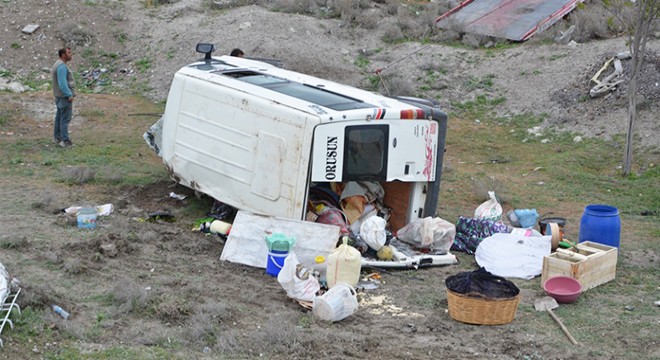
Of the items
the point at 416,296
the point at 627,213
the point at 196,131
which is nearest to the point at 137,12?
the point at 196,131

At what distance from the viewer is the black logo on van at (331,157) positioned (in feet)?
30.9

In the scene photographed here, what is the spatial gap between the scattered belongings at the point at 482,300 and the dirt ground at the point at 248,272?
11cm

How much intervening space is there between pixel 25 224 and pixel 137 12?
13.6 metres

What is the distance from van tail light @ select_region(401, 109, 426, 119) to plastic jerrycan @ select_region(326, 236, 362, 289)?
199 cm

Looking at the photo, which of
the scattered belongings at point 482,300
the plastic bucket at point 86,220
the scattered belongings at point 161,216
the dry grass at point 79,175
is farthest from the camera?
the dry grass at point 79,175

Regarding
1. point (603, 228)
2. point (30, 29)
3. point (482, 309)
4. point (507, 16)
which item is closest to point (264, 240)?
point (482, 309)

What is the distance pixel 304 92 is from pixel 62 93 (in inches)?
218

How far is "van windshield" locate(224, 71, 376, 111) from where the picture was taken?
9930mm

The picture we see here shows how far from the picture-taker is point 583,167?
14.8 meters

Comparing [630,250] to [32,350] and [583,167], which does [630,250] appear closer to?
[583,167]

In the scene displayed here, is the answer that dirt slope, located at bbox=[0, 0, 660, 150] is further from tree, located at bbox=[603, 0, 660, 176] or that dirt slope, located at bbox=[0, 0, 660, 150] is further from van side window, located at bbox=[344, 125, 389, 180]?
van side window, located at bbox=[344, 125, 389, 180]

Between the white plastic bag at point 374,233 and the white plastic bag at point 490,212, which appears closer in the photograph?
the white plastic bag at point 374,233

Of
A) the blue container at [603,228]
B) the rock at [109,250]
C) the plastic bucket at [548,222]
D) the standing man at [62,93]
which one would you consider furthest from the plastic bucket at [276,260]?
the standing man at [62,93]

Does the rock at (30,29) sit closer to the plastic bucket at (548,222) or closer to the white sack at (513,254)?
the plastic bucket at (548,222)
